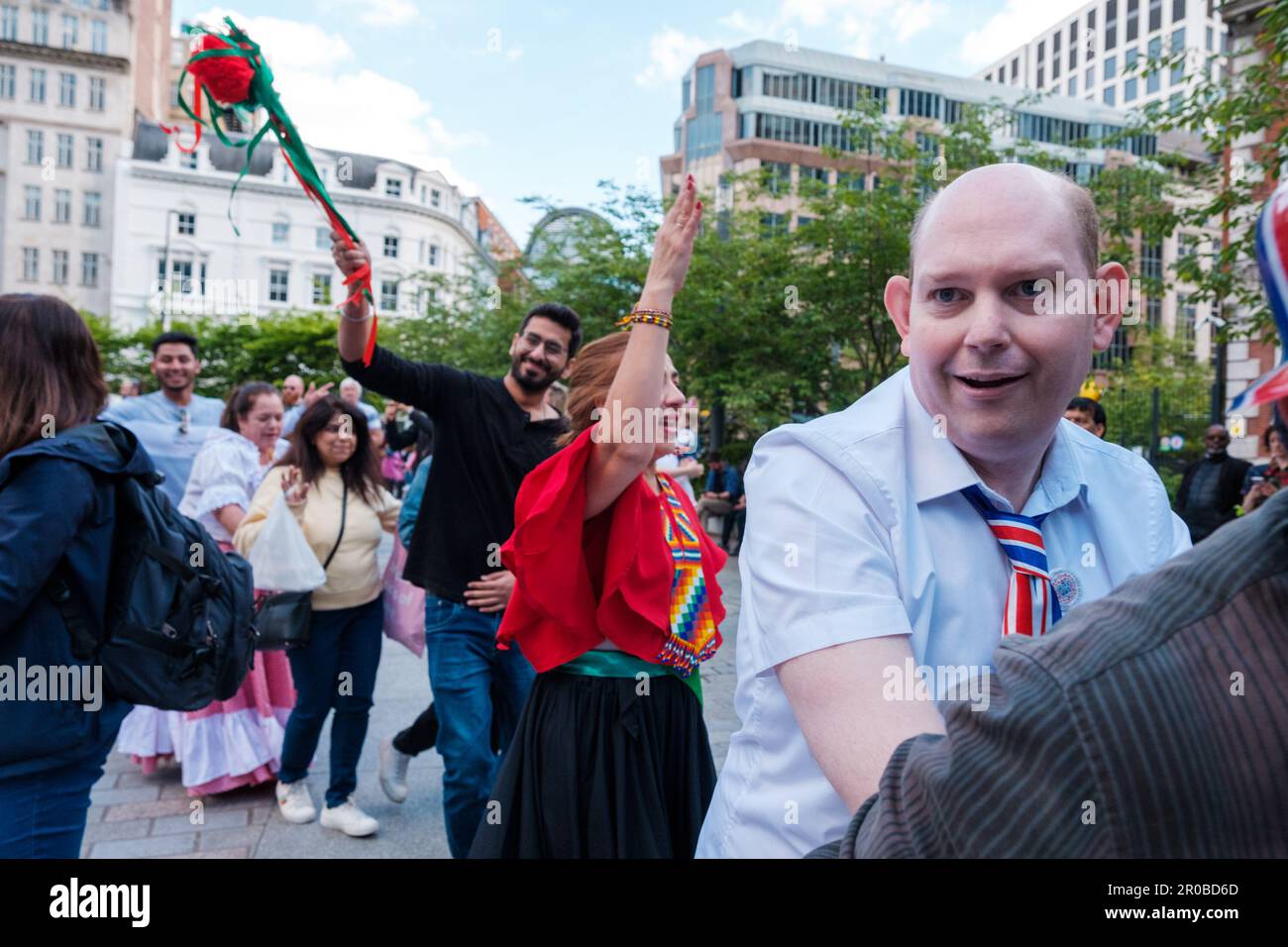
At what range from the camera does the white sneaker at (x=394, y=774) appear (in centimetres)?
489

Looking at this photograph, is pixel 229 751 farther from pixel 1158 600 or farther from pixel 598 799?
pixel 1158 600

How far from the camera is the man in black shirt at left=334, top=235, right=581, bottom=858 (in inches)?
148

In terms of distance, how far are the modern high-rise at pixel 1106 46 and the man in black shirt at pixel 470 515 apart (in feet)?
253

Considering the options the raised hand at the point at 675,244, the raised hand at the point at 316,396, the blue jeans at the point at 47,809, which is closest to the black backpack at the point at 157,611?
the blue jeans at the point at 47,809

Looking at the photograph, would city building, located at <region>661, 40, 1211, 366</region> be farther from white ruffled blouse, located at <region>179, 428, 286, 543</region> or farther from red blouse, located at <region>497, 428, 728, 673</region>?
red blouse, located at <region>497, 428, 728, 673</region>

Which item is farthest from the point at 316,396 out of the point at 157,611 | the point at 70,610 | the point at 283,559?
the point at 70,610

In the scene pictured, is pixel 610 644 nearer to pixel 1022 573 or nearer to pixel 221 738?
pixel 1022 573

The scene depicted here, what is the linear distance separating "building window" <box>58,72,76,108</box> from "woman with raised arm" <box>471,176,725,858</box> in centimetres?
7355

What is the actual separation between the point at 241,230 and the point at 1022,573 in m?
72.9

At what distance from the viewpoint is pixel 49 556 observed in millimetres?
2355

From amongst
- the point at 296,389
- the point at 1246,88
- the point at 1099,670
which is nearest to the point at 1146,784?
the point at 1099,670

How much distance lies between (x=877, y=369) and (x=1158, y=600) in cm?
1445

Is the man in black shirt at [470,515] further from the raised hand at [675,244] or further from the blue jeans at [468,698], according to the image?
the raised hand at [675,244]

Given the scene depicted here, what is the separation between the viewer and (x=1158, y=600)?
0.75 m
